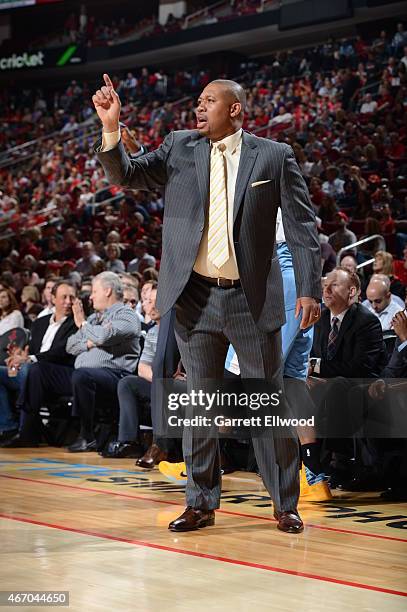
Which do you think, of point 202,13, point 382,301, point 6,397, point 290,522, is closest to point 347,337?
point 382,301

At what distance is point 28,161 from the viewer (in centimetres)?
1847

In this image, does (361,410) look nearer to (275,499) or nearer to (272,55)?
(275,499)

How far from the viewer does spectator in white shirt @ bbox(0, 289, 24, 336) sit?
7.56 meters

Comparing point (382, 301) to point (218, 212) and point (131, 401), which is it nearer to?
point (131, 401)

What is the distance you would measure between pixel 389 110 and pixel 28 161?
8.29 meters

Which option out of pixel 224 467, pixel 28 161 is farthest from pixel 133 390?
pixel 28 161

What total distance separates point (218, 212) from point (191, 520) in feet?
3.65

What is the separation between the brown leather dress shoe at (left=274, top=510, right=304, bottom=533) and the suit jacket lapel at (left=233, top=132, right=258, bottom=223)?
3.57 ft

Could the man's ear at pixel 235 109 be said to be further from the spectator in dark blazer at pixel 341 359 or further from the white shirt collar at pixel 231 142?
the spectator in dark blazer at pixel 341 359

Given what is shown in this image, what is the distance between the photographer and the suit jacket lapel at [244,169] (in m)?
3.29

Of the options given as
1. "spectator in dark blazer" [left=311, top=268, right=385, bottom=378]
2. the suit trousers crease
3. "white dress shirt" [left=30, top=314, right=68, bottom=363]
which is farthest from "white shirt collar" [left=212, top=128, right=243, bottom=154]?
"white dress shirt" [left=30, top=314, right=68, bottom=363]

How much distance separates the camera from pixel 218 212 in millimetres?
3314

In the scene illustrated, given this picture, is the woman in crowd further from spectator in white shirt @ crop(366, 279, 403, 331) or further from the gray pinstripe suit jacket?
the gray pinstripe suit jacket

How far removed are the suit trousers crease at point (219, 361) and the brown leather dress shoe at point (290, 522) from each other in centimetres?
2
